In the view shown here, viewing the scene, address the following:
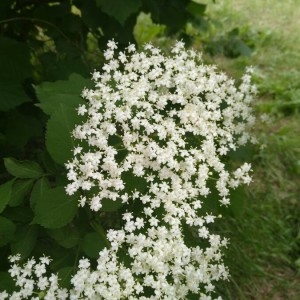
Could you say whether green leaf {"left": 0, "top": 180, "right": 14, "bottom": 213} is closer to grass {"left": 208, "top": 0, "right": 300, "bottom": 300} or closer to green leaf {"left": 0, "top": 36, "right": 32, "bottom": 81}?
green leaf {"left": 0, "top": 36, "right": 32, "bottom": 81}

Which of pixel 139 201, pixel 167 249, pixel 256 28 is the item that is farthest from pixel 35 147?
pixel 256 28

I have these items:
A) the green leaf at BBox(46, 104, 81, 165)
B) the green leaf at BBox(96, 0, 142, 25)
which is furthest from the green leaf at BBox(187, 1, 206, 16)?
the green leaf at BBox(46, 104, 81, 165)

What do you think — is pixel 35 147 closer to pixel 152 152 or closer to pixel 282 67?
pixel 152 152

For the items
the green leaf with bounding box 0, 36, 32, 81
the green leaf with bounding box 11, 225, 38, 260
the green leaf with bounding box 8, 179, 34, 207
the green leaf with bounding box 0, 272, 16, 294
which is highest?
the green leaf with bounding box 0, 36, 32, 81

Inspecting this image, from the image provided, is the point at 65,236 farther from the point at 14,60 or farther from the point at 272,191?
the point at 272,191

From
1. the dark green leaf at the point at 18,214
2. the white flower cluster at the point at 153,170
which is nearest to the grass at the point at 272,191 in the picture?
the white flower cluster at the point at 153,170
